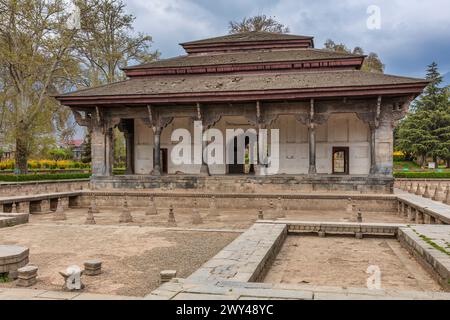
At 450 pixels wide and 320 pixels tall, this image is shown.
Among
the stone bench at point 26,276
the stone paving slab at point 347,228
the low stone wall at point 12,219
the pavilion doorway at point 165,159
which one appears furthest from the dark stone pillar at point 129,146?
the stone bench at point 26,276

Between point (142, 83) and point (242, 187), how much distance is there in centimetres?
869

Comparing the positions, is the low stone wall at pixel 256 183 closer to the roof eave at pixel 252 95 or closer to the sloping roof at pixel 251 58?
the roof eave at pixel 252 95

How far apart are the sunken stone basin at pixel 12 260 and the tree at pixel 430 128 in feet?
139

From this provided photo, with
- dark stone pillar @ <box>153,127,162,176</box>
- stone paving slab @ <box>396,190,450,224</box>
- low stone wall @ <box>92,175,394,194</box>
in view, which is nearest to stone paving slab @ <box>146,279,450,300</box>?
stone paving slab @ <box>396,190,450,224</box>

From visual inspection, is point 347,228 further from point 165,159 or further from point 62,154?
point 62,154

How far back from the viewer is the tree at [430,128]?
137 ft

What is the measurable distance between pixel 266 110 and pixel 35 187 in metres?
12.7

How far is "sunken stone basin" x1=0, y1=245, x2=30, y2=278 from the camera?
626 cm

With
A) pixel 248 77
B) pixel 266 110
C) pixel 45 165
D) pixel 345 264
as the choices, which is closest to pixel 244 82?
pixel 248 77

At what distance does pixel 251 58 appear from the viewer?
23.9m

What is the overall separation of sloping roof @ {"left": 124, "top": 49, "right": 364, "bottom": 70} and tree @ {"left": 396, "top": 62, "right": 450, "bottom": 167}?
23.2 meters

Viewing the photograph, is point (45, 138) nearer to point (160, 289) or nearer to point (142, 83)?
point (142, 83)

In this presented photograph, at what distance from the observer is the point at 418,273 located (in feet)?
23.2

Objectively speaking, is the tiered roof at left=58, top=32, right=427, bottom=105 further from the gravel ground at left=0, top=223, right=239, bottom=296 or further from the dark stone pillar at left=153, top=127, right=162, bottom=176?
the gravel ground at left=0, top=223, right=239, bottom=296
